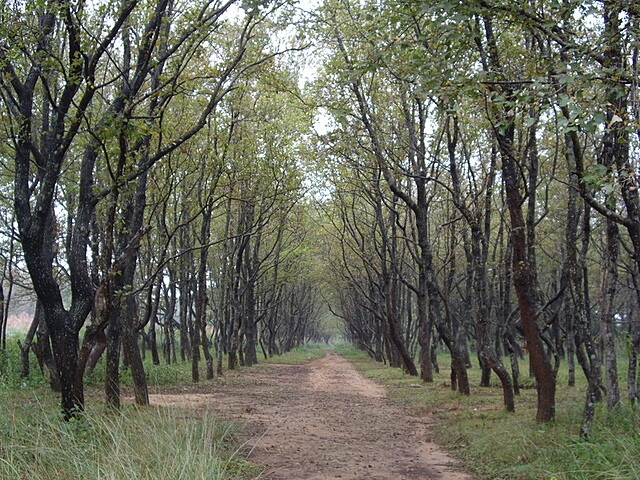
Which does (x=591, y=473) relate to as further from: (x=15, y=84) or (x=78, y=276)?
(x=15, y=84)

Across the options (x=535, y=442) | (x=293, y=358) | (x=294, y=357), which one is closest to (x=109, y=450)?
(x=535, y=442)

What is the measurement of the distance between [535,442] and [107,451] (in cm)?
588

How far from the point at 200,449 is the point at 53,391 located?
8.72 meters

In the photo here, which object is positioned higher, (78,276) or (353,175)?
(353,175)

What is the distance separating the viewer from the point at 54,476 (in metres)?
5.68

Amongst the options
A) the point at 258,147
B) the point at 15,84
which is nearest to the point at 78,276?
the point at 15,84

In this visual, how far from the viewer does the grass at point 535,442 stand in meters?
6.58

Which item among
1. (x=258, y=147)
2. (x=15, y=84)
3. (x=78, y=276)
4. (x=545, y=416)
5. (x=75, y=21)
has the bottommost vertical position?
(x=545, y=416)

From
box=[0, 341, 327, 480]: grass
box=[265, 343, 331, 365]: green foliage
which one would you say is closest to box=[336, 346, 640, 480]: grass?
box=[0, 341, 327, 480]: grass

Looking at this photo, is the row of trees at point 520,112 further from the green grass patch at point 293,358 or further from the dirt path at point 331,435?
the green grass patch at point 293,358

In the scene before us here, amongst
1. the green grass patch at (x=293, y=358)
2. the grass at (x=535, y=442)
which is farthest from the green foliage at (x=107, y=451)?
the green grass patch at (x=293, y=358)

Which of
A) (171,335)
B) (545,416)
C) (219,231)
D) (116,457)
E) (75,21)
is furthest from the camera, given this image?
(171,335)

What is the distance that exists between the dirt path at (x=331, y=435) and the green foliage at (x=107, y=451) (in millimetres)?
1101

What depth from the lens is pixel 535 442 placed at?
27.9 ft
